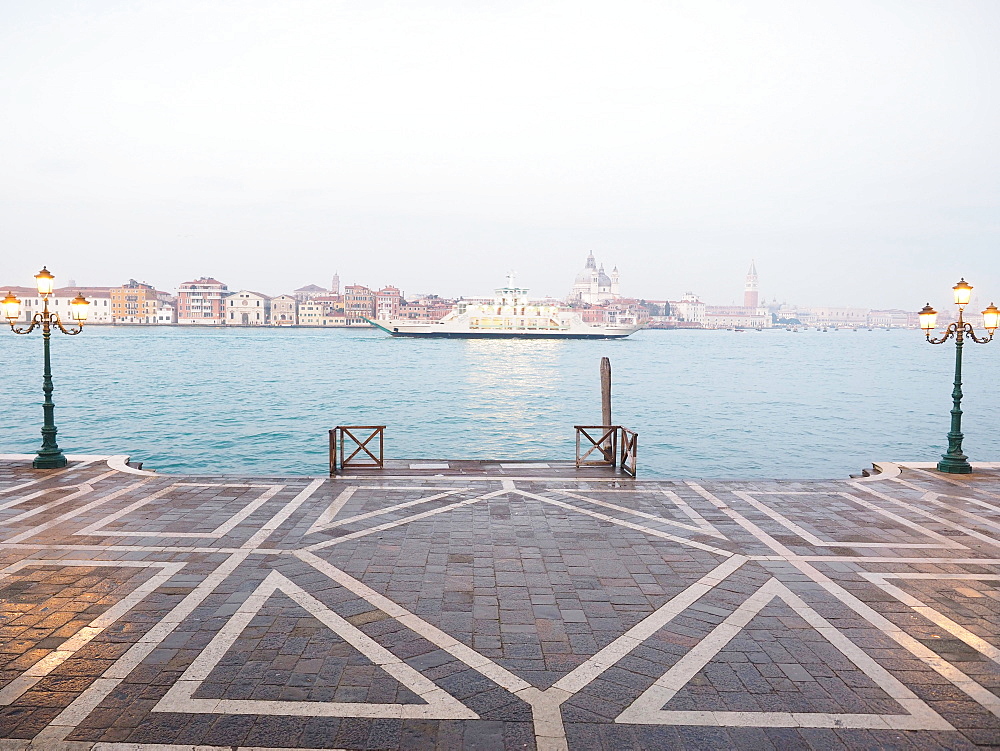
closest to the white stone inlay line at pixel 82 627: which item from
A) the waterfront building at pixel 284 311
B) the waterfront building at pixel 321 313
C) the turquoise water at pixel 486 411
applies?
the turquoise water at pixel 486 411

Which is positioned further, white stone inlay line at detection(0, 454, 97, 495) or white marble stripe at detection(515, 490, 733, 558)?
white stone inlay line at detection(0, 454, 97, 495)

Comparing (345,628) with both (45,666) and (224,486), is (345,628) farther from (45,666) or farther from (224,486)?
(224,486)

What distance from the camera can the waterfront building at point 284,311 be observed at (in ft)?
500

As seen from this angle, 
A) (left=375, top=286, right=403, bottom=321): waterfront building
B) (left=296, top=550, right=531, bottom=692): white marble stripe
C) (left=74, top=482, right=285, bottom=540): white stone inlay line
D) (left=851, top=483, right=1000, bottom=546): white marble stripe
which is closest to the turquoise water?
(left=74, top=482, right=285, bottom=540): white stone inlay line

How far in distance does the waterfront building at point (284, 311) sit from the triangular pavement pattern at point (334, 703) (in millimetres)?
154831

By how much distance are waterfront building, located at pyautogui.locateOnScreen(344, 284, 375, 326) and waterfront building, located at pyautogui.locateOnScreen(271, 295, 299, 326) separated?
12.9m

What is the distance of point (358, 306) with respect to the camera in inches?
5842

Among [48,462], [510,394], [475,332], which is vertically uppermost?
[475,332]

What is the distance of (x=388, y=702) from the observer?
441 cm

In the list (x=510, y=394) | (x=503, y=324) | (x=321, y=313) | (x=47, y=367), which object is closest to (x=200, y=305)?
(x=321, y=313)

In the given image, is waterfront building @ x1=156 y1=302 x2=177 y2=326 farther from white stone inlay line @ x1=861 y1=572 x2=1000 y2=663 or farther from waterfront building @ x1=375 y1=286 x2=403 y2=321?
white stone inlay line @ x1=861 y1=572 x2=1000 y2=663

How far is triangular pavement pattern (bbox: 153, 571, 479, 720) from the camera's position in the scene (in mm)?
4281

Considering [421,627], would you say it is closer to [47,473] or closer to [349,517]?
[349,517]

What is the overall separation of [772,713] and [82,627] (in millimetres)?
5173
